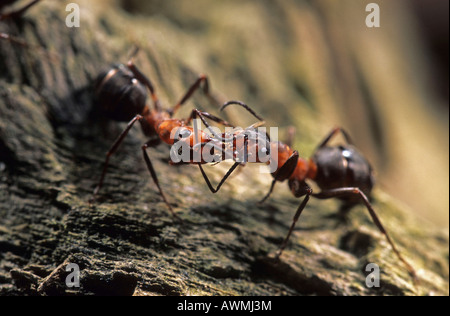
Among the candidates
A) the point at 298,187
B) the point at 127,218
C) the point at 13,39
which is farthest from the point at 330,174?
the point at 13,39

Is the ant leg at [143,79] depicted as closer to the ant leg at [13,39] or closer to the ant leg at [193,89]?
the ant leg at [193,89]

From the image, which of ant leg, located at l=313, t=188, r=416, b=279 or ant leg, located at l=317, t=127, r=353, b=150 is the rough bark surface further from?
ant leg, located at l=317, t=127, r=353, b=150

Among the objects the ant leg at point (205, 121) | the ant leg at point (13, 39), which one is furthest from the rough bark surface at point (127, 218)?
the ant leg at point (205, 121)

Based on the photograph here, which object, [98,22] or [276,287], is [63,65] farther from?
[276,287]

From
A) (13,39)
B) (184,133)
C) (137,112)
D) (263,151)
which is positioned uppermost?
(13,39)

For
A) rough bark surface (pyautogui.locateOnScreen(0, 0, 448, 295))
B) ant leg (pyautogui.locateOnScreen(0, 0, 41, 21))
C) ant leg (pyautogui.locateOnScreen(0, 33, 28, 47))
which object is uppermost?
ant leg (pyautogui.locateOnScreen(0, 0, 41, 21))

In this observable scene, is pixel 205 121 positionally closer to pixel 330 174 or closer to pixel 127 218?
pixel 127 218

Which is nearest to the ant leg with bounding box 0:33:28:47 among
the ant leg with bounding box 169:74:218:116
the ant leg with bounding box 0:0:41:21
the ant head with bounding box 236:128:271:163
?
the ant leg with bounding box 0:0:41:21
